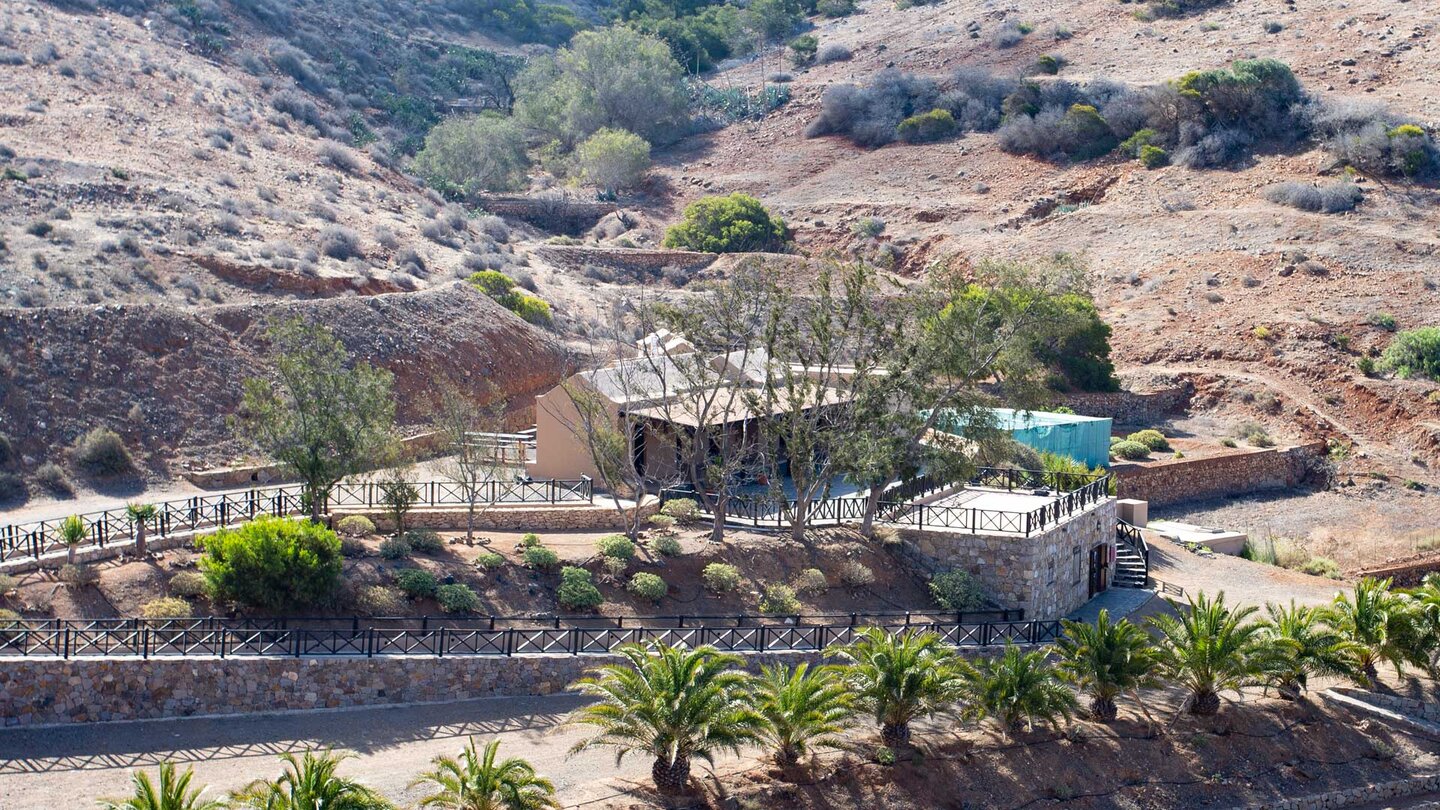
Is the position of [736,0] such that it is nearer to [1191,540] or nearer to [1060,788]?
[1191,540]

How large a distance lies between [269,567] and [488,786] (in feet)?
23.7

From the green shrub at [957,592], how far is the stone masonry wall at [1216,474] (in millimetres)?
14935

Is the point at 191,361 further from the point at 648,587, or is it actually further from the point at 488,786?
the point at 488,786

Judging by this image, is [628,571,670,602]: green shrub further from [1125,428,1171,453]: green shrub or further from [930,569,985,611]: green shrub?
[1125,428,1171,453]: green shrub

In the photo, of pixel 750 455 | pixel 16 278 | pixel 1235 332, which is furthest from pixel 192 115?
pixel 1235 332

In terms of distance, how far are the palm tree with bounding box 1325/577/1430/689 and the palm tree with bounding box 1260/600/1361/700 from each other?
0.41 metres

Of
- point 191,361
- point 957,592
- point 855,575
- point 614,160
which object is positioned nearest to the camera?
point 957,592

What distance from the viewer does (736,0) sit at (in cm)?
11481

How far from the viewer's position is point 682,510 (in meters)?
30.3

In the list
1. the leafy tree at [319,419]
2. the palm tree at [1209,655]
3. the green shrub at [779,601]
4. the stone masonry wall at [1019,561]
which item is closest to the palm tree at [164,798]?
the leafy tree at [319,419]

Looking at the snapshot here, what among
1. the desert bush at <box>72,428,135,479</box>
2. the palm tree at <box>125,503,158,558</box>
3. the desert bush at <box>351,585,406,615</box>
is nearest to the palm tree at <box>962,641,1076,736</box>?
the desert bush at <box>351,585,406,615</box>

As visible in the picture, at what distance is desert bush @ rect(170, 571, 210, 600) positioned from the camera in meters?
23.8

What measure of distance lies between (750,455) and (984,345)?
574 centimetres

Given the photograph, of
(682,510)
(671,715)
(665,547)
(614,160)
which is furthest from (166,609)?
(614,160)
